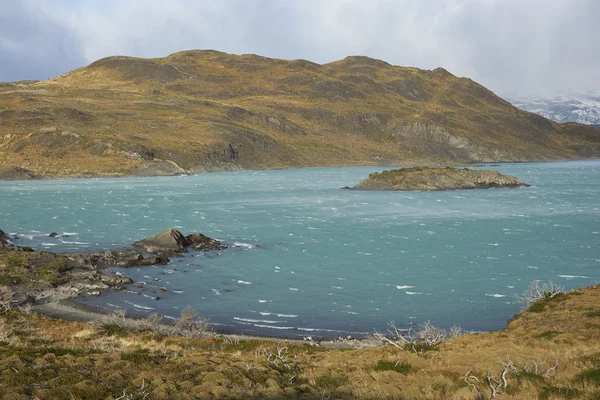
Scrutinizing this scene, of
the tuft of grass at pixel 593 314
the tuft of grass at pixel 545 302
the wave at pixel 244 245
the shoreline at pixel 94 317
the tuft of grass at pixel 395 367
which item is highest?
the tuft of grass at pixel 395 367

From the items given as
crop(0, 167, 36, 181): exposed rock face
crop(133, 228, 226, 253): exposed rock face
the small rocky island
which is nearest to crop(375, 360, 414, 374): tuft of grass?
crop(133, 228, 226, 253): exposed rock face

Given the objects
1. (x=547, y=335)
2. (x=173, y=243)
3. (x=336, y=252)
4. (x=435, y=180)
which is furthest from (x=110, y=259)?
A: (x=435, y=180)

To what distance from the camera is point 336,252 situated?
158ft

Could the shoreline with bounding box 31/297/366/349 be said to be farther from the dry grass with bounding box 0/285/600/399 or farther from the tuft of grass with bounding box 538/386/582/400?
the tuft of grass with bounding box 538/386/582/400

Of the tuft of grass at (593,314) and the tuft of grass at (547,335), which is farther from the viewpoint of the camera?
the tuft of grass at (593,314)

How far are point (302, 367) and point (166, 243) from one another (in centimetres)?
3202

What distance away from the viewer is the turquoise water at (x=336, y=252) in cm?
3108

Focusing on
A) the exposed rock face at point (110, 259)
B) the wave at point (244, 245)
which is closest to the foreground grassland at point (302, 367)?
the exposed rock face at point (110, 259)

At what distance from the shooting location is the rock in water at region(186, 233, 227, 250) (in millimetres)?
47838

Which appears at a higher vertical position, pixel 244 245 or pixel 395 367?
pixel 395 367

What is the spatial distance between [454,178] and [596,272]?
8147 centimetres

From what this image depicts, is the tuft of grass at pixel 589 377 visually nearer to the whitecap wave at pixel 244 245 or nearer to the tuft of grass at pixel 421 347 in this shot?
the tuft of grass at pixel 421 347

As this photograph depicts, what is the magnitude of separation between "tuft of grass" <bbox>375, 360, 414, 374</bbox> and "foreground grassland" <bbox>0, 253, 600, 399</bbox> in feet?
0.11

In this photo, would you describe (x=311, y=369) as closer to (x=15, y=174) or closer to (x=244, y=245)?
(x=244, y=245)
